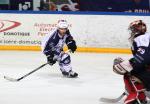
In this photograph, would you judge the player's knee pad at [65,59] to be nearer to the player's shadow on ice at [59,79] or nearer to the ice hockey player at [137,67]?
the player's shadow on ice at [59,79]

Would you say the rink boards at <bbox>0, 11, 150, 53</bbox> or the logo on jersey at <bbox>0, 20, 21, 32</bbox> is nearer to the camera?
the rink boards at <bbox>0, 11, 150, 53</bbox>

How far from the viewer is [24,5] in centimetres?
1087

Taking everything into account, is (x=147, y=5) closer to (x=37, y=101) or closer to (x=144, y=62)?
(x=37, y=101)

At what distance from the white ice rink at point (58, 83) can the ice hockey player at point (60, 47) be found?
0.13 m

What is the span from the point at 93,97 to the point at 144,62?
4.95 ft

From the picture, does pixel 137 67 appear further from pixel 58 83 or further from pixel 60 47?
pixel 60 47

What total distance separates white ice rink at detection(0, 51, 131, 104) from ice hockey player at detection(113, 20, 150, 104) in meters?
0.93

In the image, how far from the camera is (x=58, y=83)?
6.08 m

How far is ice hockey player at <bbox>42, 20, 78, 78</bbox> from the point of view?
636 centimetres

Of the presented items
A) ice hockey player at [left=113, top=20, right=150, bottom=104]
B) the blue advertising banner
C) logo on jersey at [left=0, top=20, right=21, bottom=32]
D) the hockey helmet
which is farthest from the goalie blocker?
the blue advertising banner

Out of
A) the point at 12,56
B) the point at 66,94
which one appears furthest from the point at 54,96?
the point at 12,56

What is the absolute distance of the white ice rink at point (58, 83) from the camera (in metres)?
5.18

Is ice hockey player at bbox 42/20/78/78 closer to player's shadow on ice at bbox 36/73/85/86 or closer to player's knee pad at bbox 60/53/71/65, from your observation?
player's knee pad at bbox 60/53/71/65

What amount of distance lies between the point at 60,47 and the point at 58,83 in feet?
1.95
